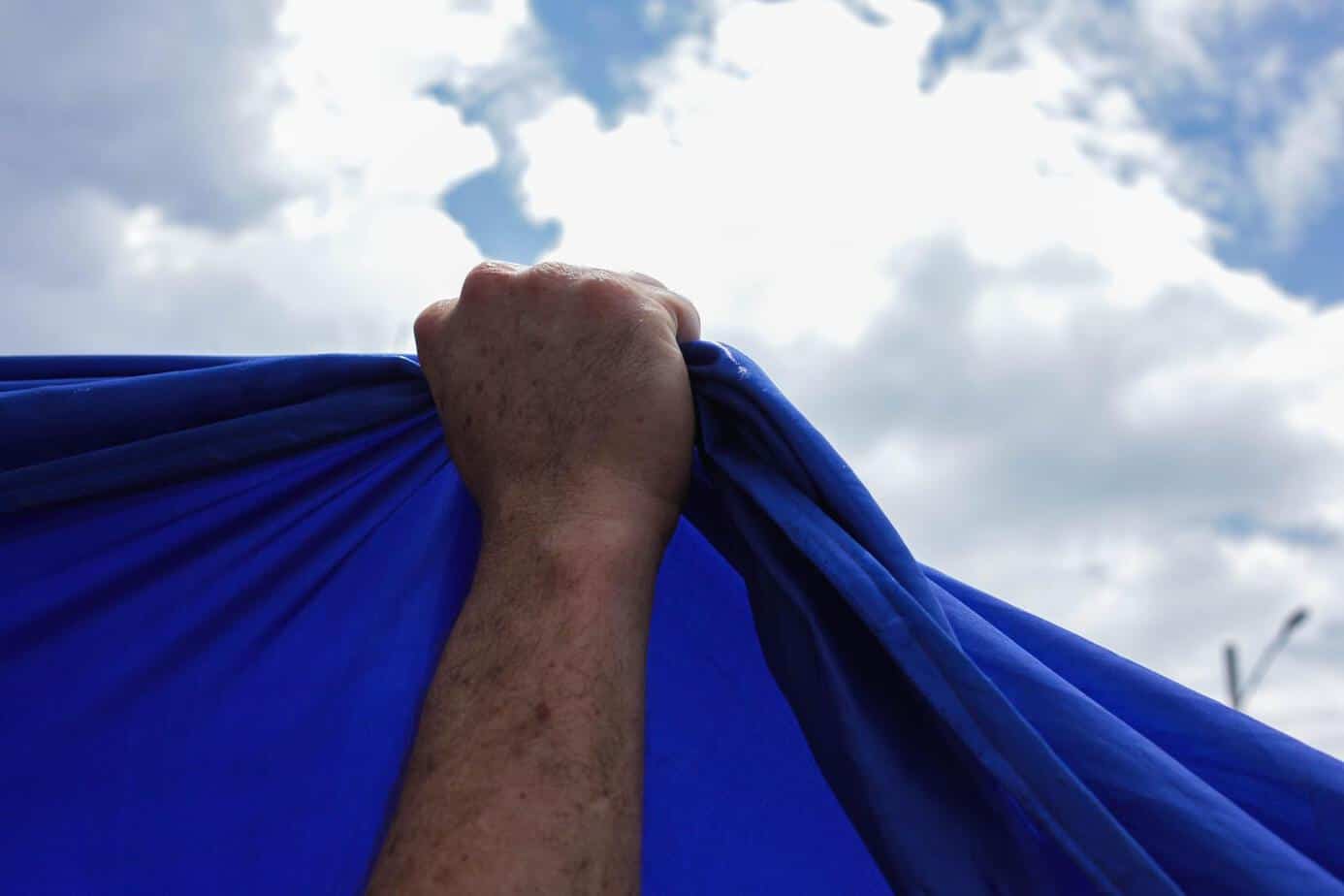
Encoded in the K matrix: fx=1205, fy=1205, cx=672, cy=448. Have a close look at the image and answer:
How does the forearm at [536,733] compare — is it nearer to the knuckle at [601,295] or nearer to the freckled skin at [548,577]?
the freckled skin at [548,577]

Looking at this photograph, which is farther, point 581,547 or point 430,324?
point 430,324

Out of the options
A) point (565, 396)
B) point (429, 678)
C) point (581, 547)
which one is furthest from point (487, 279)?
point (429, 678)

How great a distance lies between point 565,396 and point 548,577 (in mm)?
251

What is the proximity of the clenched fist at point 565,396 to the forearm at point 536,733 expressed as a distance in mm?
62

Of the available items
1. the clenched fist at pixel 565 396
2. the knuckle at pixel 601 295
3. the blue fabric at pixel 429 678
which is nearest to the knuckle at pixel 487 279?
the clenched fist at pixel 565 396

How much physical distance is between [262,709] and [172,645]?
17 centimetres

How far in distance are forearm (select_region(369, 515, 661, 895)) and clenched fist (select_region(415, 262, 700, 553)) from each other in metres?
0.06

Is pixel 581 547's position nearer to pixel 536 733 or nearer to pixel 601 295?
pixel 536 733

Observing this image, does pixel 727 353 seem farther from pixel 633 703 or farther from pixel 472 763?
pixel 472 763

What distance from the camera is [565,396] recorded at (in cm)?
146

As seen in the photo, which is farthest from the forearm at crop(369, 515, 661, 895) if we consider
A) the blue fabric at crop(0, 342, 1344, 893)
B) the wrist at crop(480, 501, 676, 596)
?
the blue fabric at crop(0, 342, 1344, 893)

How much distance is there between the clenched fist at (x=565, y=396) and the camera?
55.5 inches

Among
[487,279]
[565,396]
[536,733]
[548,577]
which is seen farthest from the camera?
[487,279]

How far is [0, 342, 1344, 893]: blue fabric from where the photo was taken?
129 cm
